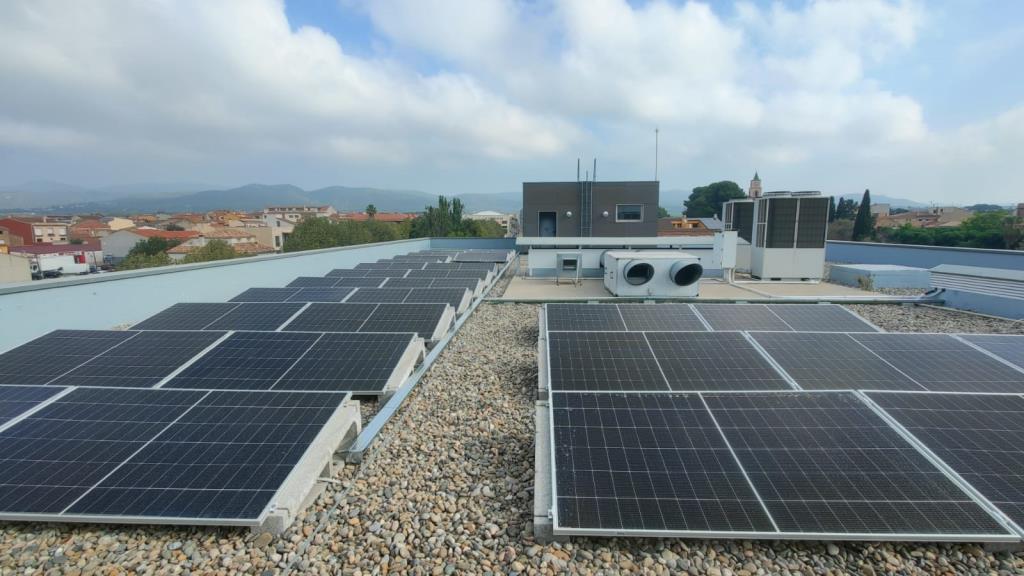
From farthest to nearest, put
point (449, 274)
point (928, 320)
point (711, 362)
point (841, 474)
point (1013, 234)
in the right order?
point (1013, 234) → point (449, 274) → point (928, 320) → point (711, 362) → point (841, 474)

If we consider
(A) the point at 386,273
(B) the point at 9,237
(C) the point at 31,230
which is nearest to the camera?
(A) the point at 386,273

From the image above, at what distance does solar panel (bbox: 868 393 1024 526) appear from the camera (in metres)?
4.25

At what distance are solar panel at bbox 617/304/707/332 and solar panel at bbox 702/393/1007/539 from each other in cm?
365

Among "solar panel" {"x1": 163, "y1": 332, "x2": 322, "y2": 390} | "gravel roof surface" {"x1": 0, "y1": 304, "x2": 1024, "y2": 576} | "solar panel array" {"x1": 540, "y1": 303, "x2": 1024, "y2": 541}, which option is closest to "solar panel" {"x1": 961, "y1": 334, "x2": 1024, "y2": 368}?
"solar panel array" {"x1": 540, "y1": 303, "x2": 1024, "y2": 541}

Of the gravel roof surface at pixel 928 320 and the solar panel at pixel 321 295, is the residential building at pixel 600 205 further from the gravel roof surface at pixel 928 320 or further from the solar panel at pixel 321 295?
the solar panel at pixel 321 295

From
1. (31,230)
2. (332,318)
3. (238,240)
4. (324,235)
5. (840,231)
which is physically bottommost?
(238,240)

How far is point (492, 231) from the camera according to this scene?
345ft

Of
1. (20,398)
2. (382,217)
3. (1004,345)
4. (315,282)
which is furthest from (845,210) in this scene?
(382,217)

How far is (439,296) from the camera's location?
13117 millimetres

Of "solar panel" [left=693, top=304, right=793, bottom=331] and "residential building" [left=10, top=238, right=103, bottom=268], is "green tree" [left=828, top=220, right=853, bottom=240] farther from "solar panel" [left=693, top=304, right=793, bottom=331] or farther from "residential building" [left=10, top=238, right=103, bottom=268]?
"residential building" [left=10, top=238, right=103, bottom=268]

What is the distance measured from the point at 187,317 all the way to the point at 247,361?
4.14m

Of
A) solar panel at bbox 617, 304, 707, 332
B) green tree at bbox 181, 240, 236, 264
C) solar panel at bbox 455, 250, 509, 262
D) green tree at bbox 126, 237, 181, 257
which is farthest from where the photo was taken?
green tree at bbox 126, 237, 181, 257

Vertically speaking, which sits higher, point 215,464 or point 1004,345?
point 1004,345

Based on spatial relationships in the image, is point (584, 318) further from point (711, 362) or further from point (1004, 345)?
point (1004, 345)
